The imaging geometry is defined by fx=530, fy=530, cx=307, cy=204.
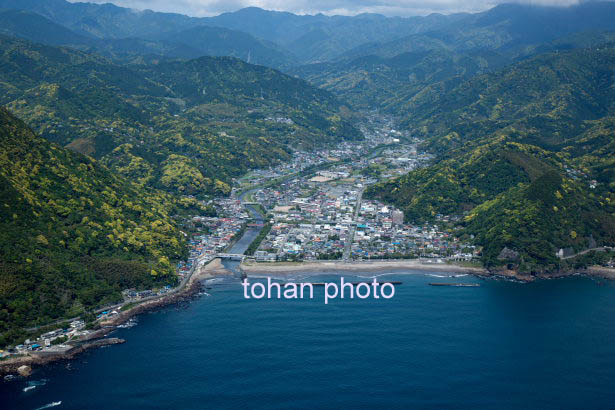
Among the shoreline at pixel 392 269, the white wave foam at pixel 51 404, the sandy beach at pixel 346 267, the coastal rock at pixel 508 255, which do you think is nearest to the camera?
the white wave foam at pixel 51 404

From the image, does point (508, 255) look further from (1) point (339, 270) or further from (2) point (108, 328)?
(2) point (108, 328)

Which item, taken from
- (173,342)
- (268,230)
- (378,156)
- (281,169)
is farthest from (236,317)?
(378,156)

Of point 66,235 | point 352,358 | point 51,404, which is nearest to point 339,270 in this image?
point 352,358

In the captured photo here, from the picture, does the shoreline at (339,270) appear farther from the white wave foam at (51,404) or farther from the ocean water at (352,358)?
the white wave foam at (51,404)

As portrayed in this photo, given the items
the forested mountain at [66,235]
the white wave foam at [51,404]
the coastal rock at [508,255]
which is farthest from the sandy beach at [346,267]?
the white wave foam at [51,404]

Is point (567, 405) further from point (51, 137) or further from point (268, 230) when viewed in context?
point (51, 137)

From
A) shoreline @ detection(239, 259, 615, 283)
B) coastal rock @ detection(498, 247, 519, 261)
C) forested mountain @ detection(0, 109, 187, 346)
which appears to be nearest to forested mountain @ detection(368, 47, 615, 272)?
coastal rock @ detection(498, 247, 519, 261)

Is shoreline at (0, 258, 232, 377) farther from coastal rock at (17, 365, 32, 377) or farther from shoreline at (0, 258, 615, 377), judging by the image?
coastal rock at (17, 365, 32, 377)
